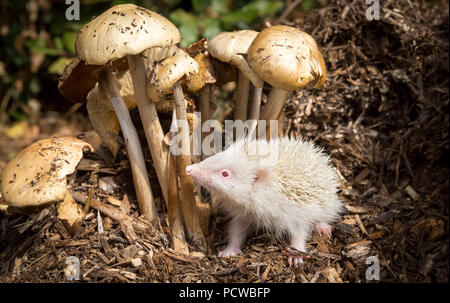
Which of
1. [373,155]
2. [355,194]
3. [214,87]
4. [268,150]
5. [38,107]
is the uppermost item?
[214,87]

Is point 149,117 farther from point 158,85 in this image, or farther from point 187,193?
point 187,193

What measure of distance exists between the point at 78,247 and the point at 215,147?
1482mm

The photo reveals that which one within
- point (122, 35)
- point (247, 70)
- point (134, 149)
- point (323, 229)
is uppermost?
point (122, 35)

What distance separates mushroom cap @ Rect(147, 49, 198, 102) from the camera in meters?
2.50

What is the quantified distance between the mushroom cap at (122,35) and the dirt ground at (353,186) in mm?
1245

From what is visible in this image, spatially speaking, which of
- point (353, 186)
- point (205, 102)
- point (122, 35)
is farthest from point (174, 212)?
point (353, 186)

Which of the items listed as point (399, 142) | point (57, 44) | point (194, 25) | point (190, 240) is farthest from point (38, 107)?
point (399, 142)

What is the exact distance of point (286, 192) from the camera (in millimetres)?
2979

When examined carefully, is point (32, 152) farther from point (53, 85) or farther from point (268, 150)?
point (53, 85)

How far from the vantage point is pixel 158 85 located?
99.8 inches

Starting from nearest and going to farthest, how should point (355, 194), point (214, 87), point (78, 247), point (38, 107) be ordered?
1. point (78, 247)
2. point (214, 87)
3. point (355, 194)
4. point (38, 107)

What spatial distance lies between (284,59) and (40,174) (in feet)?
5.71

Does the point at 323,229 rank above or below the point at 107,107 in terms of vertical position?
below

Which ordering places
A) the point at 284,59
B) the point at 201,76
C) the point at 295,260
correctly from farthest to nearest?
the point at 201,76
the point at 295,260
the point at 284,59
